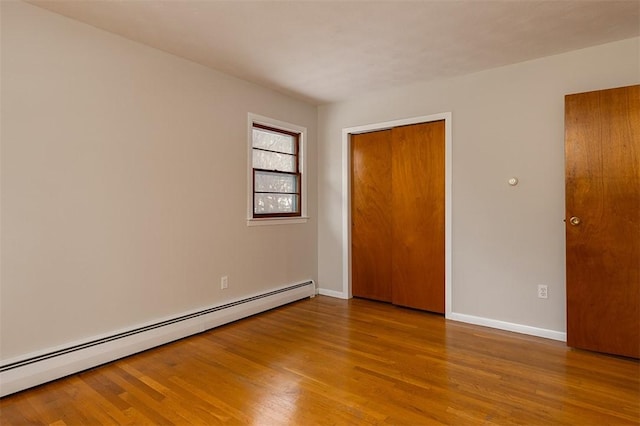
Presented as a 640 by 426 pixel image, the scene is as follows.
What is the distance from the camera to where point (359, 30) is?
2.60 metres

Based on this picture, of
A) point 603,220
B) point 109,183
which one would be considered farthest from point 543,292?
point 109,183

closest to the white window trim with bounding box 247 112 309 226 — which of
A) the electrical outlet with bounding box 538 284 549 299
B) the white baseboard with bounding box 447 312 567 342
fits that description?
the white baseboard with bounding box 447 312 567 342

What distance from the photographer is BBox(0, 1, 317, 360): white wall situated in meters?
2.25

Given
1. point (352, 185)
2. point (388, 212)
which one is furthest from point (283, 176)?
point (388, 212)

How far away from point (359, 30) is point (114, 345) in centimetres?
290

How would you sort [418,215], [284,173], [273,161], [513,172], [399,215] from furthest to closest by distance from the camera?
[284,173] < [273,161] < [399,215] < [418,215] < [513,172]

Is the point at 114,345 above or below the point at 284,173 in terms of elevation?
below

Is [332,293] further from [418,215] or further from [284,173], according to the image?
[284,173]

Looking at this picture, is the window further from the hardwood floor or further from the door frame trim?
the hardwood floor

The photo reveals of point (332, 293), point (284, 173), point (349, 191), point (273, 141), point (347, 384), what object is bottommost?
point (347, 384)

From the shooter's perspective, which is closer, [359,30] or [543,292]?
[359,30]

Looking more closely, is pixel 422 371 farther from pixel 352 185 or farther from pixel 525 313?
pixel 352 185

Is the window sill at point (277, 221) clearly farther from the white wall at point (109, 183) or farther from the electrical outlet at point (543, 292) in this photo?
the electrical outlet at point (543, 292)

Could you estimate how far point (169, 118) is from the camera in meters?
3.04
